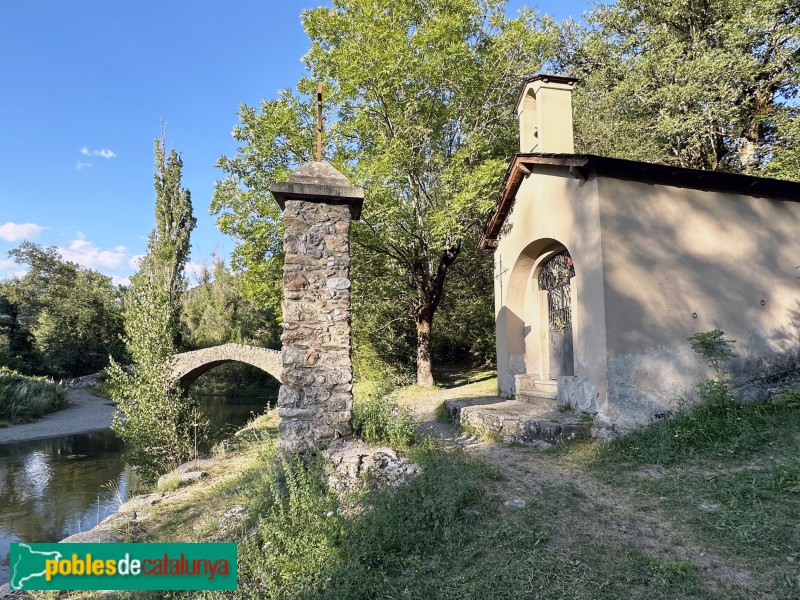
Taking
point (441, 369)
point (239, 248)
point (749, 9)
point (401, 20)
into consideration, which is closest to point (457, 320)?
Answer: point (441, 369)

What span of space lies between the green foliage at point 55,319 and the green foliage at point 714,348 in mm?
31788

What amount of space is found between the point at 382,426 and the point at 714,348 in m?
5.18

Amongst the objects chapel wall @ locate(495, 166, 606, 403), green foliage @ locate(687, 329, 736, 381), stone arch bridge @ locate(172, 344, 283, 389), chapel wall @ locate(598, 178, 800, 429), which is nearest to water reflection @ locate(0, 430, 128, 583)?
stone arch bridge @ locate(172, 344, 283, 389)

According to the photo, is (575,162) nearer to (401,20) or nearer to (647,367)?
(647,367)

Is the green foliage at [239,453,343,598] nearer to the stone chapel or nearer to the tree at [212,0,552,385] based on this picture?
the stone chapel

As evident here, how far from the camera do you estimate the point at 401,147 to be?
1152cm

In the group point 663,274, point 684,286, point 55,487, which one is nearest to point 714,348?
point 684,286

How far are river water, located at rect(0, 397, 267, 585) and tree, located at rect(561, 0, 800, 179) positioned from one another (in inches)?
557

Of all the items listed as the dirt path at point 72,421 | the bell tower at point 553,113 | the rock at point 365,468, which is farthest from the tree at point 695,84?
the dirt path at point 72,421

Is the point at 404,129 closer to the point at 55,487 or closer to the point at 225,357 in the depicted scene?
the point at 225,357

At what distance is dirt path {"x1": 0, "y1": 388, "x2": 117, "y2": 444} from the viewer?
19.2 m

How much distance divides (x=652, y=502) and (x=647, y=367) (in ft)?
8.71

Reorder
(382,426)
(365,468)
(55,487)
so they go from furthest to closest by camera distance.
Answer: (55,487) < (382,426) < (365,468)

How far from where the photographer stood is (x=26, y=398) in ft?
71.4
